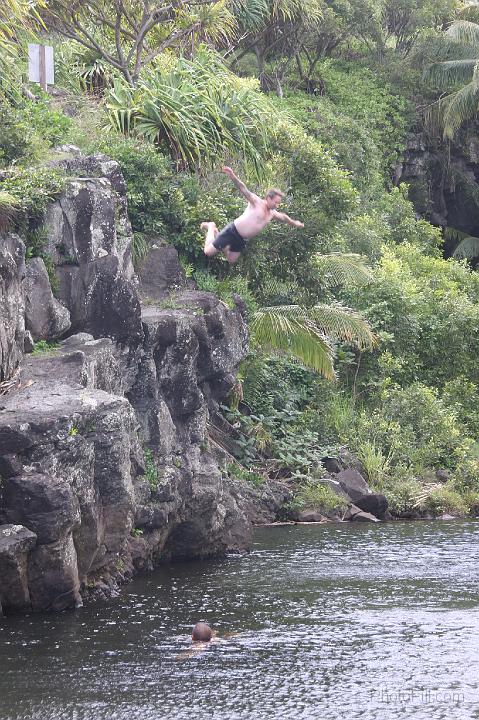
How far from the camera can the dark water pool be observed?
11.8 meters

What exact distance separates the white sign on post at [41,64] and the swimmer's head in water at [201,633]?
40.8 ft

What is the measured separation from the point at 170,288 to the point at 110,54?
8088mm

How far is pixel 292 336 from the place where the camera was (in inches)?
985

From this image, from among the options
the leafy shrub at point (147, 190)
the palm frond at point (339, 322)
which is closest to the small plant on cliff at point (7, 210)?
the leafy shrub at point (147, 190)

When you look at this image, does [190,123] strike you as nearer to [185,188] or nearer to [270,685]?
[185,188]

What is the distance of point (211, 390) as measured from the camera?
22.8m

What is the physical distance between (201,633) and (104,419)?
3640mm

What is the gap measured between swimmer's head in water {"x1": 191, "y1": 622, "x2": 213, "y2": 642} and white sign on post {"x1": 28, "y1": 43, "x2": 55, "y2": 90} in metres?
12.4

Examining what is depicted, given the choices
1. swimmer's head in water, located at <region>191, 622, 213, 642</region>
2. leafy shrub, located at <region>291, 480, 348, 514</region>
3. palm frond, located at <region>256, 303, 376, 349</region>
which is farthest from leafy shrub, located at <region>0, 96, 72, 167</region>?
swimmer's head in water, located at <region>191, 622, 213, 642</region>

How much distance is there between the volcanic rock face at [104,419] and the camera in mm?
14914

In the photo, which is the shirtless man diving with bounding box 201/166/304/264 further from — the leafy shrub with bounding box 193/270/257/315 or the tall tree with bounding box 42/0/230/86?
the tall tree with bounding box 42/0/230/86

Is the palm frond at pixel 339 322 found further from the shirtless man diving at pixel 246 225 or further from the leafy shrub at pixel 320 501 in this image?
the shirtless man diving at pixel 246 225

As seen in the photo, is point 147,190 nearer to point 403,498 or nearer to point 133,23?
point 133,23

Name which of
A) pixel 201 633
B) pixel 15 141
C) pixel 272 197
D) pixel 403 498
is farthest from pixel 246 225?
pixel 403 498
